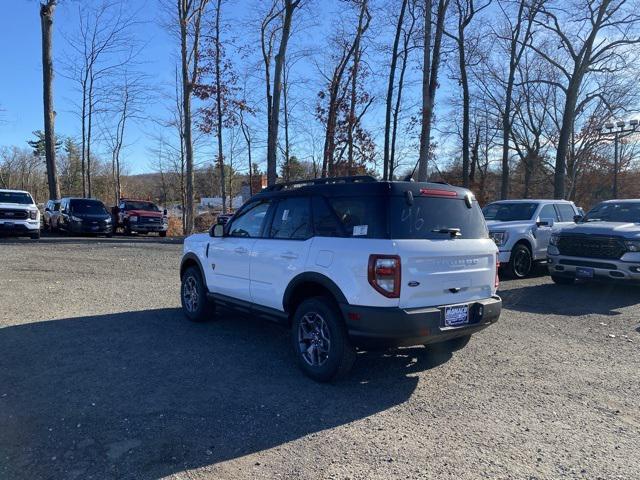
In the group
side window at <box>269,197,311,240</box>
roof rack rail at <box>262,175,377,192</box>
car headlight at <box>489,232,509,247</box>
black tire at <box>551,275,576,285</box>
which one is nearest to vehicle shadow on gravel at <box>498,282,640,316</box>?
black tire at <box>551,275,576,285</box>

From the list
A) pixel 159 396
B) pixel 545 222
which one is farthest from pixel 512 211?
pixel 159 396

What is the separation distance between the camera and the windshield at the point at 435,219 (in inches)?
168

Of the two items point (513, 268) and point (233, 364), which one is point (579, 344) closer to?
point (233, 364)

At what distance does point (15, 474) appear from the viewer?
9.75 feet

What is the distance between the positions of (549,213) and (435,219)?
879cm

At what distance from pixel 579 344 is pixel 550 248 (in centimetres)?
435

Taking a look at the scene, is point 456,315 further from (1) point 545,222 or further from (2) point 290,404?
(1) point 545,222

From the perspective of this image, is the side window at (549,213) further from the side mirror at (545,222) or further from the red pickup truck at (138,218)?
the red pickup truck at (138,218)

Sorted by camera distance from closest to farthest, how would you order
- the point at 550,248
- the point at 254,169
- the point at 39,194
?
the point at 550,248, the point at 254,169, the point at 39,194

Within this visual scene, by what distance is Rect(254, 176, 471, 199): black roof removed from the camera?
4344 mm

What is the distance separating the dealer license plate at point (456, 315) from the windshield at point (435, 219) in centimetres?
66

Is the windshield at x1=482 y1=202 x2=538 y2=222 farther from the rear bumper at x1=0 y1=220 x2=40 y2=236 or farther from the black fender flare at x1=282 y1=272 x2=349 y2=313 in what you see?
the rear bumper at x1=0 y1=220 x2=40 y2=236

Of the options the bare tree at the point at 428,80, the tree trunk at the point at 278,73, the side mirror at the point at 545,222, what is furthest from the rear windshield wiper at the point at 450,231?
the tree trunk at the point at 278,73

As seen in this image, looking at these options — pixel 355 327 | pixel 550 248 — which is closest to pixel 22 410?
pixel 355 327
